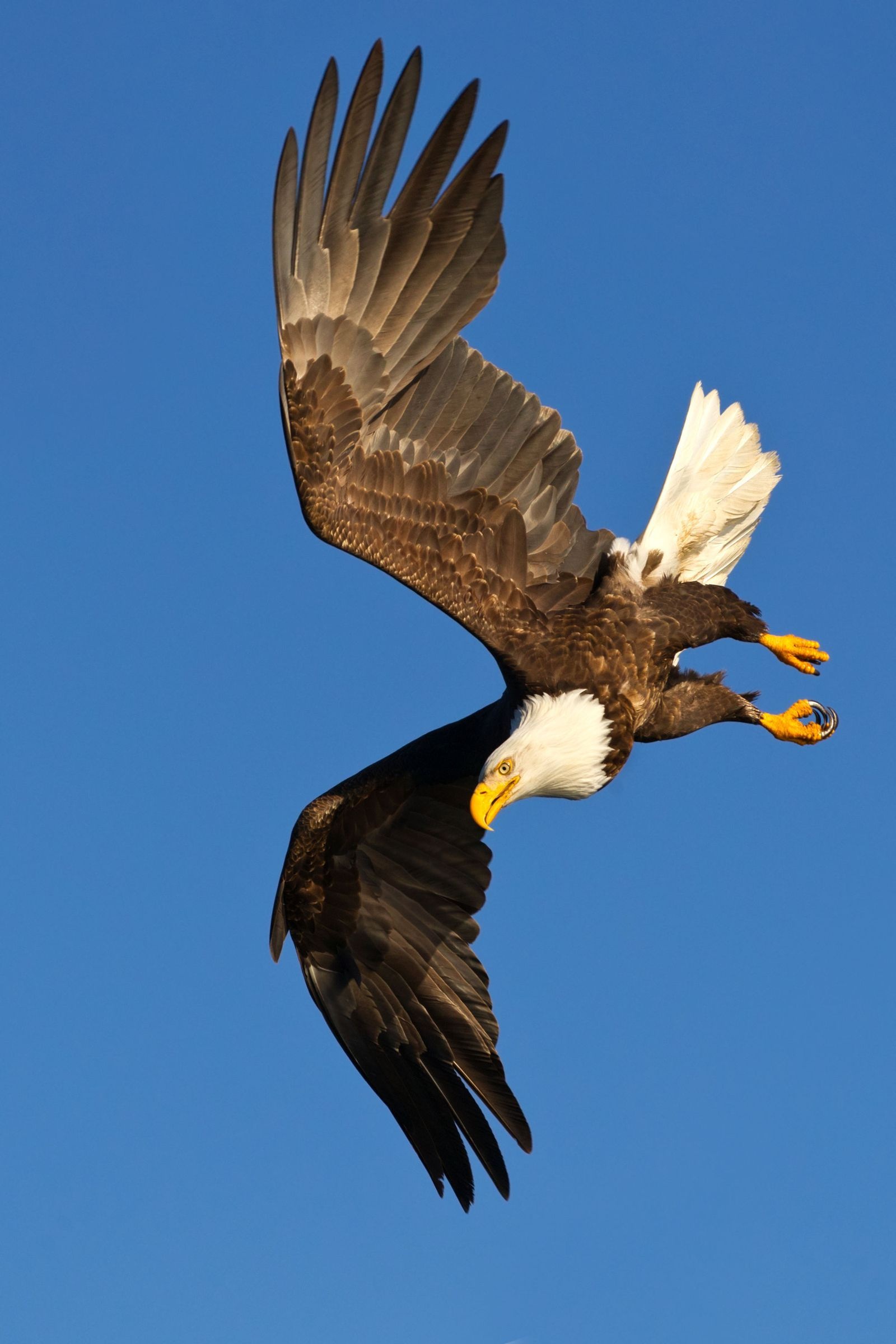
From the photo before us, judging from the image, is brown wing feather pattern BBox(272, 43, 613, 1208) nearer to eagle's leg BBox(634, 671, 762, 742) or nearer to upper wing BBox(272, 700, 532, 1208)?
upper wing BBox(272, 700, 532, 1208)

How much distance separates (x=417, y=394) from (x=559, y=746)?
1.83m

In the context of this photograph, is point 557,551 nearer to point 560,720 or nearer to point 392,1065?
point 560,720

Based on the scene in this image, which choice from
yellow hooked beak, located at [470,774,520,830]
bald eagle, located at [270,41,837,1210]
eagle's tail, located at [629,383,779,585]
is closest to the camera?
yellow hooked beak, located at [470,774,520,830]

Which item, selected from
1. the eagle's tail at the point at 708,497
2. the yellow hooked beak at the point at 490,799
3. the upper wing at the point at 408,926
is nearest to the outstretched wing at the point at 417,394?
the eagle's tail at the point at 708,497

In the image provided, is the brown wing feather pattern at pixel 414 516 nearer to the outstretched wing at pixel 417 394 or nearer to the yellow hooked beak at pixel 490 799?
the outstretched wing at pixel 417 394

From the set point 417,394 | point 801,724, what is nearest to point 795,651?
point 801,724

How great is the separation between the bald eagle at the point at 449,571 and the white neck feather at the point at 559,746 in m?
0.01

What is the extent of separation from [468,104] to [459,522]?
5.87 ft

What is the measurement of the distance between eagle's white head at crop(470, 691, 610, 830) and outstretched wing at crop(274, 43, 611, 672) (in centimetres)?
42

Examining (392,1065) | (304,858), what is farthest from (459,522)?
(392,1065)

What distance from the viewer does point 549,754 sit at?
25.5 ft

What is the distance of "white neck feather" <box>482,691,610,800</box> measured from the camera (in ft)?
25.5

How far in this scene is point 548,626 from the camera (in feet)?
26.6

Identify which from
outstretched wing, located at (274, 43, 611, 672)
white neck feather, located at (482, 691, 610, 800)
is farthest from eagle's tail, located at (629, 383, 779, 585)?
white neck feather, located at (482, 691, 610, 800)
